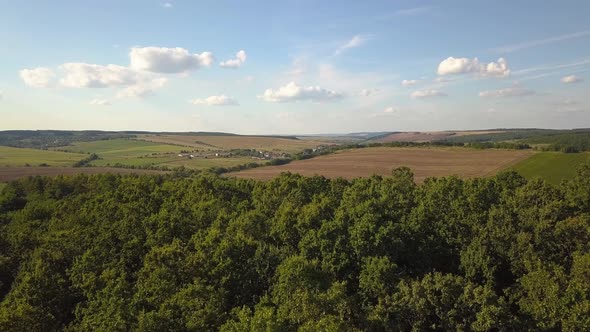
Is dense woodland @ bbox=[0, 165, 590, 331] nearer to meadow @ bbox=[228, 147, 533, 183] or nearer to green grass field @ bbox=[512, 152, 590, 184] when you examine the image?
green grass field @ bbox=[512, 152, 590, 184]

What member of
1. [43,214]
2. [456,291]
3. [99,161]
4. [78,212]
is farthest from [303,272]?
[99,161]

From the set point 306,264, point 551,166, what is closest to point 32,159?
point 306,264

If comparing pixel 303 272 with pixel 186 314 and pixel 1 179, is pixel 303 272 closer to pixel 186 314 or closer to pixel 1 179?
pixel 186 314

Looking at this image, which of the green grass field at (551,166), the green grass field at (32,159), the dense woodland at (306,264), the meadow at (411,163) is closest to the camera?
the dense woodland at (306,264)

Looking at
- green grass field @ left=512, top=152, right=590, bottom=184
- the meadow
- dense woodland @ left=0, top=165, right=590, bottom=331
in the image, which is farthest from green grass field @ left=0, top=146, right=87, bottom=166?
green grass field @ left=512, top=152, right=590, bottom=184

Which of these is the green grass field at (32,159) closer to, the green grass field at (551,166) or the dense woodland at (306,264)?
the dense woodland at (306,264)

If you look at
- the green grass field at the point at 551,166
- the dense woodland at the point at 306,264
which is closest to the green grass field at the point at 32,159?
the dense woodland at the point at 306,264

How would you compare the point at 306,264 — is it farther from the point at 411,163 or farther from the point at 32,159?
the point at 32,159
